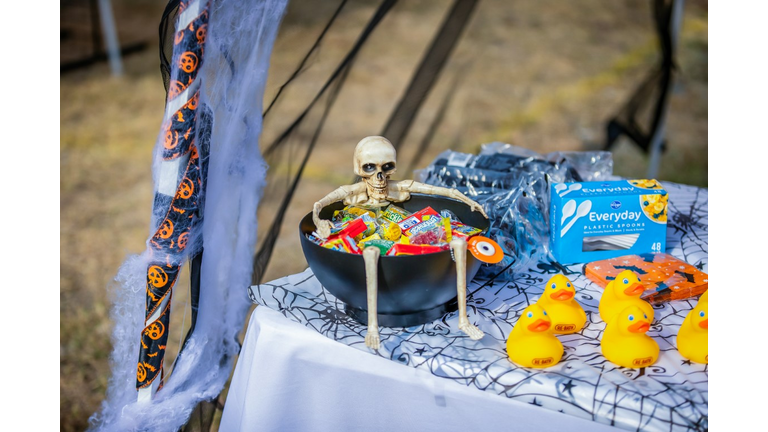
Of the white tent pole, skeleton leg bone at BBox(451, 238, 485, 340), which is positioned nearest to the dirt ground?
the white tent pole

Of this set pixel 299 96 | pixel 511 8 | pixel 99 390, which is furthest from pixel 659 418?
pixel 511 8

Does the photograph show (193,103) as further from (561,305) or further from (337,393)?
(561,305)

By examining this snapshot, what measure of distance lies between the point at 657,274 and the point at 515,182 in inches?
15.6

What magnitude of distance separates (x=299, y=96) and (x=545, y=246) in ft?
2.00

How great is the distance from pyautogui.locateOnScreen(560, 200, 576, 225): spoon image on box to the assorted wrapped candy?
216 mm

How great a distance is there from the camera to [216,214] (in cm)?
104

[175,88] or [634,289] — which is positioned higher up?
[175,88]

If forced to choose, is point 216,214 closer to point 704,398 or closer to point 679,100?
point 704,398

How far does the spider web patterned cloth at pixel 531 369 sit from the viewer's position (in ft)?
2.36

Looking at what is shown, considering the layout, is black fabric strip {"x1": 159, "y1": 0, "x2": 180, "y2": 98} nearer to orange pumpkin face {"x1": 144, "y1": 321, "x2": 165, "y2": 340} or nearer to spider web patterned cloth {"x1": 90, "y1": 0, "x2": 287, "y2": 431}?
spider web patterned cloth {"x1": 90, "y1": 0, "x2": 287, "y2": 431}

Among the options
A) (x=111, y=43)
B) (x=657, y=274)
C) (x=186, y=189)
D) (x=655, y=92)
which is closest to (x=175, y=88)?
(x=186, y=189)

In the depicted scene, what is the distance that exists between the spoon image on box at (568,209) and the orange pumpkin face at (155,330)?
0.74m

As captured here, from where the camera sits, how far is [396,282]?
0.81 meters

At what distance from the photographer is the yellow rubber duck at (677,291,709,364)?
767 mm
